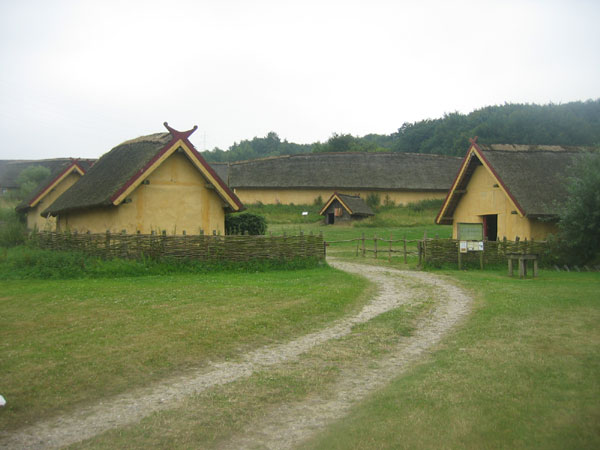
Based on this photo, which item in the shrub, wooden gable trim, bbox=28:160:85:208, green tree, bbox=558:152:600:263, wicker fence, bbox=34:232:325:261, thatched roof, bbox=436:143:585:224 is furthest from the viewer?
the shrub

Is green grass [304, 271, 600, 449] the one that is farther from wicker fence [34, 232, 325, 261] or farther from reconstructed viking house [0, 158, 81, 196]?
reconstructed viking house [0, 158, 81, 196]

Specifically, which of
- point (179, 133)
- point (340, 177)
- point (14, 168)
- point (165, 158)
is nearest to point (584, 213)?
point (179, 133)

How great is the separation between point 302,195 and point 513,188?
1368 inches

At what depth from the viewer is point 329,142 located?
103250mm

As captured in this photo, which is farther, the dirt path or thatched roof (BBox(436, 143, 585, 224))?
thatched roof (BBox(436, 143, 585, 224))

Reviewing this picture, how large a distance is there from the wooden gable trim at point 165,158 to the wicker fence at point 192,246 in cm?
176

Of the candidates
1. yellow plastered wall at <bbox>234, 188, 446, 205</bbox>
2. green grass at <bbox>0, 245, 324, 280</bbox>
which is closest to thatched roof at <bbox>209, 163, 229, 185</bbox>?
yellow plastered wall at <bbox>234, 188, 446, 205</bbox>

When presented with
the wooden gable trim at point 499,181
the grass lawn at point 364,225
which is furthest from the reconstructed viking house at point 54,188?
the wooden gable trim at point 499,181

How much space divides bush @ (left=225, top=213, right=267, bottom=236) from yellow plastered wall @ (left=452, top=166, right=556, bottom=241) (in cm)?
1126

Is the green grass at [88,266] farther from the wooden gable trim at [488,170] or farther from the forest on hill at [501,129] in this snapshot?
the forest on hill at [501,129]

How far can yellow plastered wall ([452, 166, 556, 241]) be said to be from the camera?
82.1 ft

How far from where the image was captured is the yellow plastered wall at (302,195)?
5819 cm

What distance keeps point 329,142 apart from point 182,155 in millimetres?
83119

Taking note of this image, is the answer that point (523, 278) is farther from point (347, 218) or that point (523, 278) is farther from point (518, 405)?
point (347, 218)
